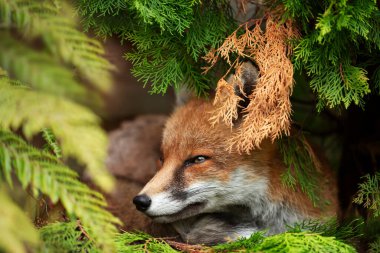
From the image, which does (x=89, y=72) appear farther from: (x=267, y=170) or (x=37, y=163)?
(x=267, y=170)

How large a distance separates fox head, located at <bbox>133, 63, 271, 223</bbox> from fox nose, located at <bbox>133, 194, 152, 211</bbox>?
0.07 meters

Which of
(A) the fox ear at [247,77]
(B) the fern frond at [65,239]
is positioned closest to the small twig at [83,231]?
(B) the fern frond at [65,239]

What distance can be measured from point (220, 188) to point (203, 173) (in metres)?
0.15

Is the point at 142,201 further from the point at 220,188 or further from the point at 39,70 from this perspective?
the point at 39,70

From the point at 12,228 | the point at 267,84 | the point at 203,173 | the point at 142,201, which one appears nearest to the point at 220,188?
the point at 203,173

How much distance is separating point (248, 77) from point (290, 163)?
2.05 ft

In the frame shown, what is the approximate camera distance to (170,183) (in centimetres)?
286

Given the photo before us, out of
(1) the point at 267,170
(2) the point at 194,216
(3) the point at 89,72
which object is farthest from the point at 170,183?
(3) the point at 89,72

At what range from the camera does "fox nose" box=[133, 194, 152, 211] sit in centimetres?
270

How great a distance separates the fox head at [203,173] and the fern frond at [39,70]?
3.90 ft

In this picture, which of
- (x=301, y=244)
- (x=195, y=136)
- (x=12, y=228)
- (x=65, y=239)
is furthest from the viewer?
(x=195, y=136)

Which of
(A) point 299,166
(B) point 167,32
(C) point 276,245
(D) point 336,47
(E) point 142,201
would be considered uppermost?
(D) point 336,47

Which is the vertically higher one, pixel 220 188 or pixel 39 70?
pixel 39 70

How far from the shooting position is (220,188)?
2975mm
